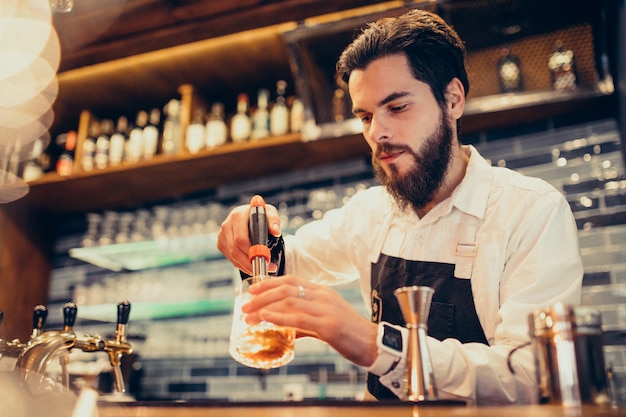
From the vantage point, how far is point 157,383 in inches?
125

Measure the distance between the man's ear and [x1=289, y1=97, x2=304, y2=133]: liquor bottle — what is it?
1209 millimetres

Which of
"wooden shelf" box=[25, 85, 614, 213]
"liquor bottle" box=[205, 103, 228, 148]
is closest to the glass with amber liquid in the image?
"wooden shelf" box=[25, 85, 614, 213]

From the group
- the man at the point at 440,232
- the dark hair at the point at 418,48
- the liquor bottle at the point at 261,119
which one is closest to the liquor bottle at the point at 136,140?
the liquor bottle at the point at 261,119

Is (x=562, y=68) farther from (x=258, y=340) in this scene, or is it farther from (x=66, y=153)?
(x=66, y=153)

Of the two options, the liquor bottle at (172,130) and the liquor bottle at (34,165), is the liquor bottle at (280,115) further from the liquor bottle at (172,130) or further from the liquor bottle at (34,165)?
the liquor bottle at (34,165)

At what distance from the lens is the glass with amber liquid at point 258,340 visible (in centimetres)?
105

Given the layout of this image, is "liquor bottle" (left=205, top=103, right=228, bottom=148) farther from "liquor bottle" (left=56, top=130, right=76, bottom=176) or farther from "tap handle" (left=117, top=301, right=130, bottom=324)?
"tap handle" (left=117, top=301, right=130, bottom=324)

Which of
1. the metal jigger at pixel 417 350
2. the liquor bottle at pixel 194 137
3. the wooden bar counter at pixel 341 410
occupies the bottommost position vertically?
the wooden bar counter at pixel 341 410

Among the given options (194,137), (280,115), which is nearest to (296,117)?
(280,115)

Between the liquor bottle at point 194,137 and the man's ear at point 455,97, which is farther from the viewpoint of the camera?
the liquor bottle at point 194,137

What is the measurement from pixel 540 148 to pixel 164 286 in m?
2.09

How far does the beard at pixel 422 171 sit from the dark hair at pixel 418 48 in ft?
0.38

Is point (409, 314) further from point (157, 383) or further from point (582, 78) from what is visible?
point (157, 383)

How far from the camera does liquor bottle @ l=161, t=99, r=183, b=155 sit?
305 centimetres
